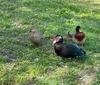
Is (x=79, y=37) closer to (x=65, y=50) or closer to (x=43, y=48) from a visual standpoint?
(x=43, y=48)

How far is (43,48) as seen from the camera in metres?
8.34

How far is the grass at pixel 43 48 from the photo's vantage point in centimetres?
674

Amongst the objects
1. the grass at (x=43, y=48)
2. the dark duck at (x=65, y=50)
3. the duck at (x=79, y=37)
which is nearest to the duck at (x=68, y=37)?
the duck at (x=79, y=37)

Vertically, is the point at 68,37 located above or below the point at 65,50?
below

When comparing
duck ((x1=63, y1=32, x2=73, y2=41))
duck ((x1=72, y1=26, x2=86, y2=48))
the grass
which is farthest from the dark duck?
duck ((x1=63, y1=32, x2=73, y2=41))

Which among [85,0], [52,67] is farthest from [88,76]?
[85,0]

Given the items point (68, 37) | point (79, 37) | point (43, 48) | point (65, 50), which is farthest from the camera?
point (68, 37)

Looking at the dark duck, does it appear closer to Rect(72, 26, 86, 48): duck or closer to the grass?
the grass

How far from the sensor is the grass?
22.1 ft

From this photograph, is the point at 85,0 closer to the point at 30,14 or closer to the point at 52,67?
the point at 30,14

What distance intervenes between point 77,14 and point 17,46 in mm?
4226

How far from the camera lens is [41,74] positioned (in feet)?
22.6

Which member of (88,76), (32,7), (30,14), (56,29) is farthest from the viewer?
(32,7)

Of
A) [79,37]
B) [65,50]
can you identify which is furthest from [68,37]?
[65,50]
